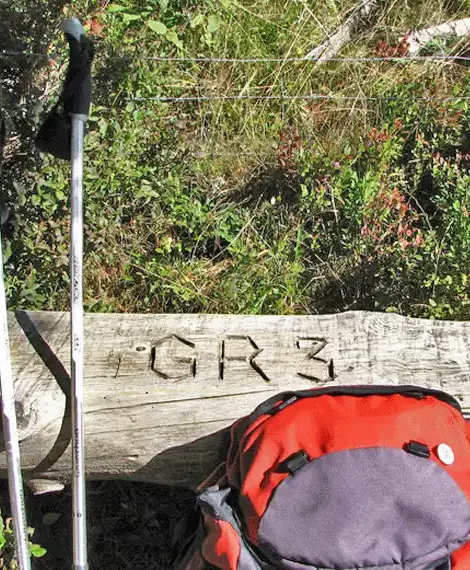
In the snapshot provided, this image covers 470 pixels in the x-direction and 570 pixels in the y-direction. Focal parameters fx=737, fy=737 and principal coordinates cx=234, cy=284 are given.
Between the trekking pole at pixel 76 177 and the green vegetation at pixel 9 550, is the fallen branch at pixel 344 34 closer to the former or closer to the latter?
the trekking pole at pixel 76 177

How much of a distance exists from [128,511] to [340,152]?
7.19 ft

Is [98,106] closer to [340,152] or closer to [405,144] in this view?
[340,152]

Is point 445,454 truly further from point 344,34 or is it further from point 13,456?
point 344,34

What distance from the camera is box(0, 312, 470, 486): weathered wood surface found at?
2.57 m

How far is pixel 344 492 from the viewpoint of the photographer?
7.22ft

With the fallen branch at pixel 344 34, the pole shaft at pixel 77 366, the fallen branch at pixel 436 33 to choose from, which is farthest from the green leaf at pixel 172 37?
the fallen branch at pixel 436 33

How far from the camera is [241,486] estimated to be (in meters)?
2.29

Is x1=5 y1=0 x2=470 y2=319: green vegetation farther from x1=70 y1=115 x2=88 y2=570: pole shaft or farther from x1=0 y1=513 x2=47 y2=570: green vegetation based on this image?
x1=0 y1=513 x2=47 y2=570: green vegetation

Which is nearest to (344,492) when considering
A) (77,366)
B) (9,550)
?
(77,366)

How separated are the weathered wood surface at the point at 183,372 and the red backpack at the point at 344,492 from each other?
23cm

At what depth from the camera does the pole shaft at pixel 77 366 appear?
247 cm

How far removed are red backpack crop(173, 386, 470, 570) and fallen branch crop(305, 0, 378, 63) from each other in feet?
8.81

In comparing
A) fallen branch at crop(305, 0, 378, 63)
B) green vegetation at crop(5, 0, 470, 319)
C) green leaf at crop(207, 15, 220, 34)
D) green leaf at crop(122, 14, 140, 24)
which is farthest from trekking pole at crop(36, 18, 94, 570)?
fallen branch at crop(305, 0, 378, 63)

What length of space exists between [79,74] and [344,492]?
168 centimetres
